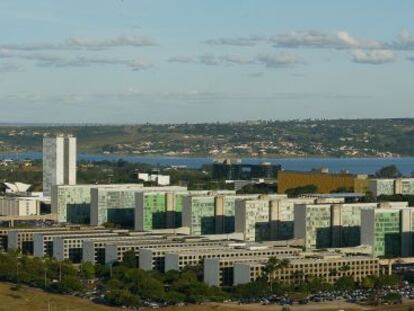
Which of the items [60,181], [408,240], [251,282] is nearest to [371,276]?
[251,282]

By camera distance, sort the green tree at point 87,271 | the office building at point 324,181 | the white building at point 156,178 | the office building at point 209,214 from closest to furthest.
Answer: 1. the green tree at point 87,271
2. the office building at point 209,214
3. the office building at point 324,181
4. the white building at point 156,178

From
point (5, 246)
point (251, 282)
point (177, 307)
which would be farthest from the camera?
point (5, 246)

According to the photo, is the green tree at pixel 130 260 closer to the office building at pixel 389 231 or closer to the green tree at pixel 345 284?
the green tree at pixel 345 284

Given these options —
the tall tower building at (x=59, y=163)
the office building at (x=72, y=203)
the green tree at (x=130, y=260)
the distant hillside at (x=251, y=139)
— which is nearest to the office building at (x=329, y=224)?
the green tree at (x=130, y=260)

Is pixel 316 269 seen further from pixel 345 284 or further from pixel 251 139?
pixel 251 139

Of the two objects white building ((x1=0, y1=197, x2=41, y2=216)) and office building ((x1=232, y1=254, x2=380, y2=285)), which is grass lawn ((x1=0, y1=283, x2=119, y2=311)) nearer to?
office building ((x1=232, y1=254, x2=380, y2=285))

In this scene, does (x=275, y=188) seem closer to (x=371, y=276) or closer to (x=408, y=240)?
(x=408, y=240)
